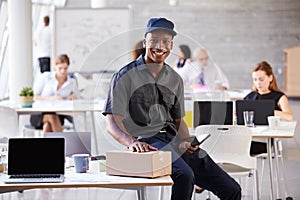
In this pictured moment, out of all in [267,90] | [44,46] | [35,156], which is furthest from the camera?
[44,46]

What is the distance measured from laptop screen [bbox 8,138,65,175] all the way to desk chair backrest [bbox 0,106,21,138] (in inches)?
112

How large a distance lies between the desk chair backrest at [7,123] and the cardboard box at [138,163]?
117 inches

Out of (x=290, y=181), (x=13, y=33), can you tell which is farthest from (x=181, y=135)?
(x=13, y=33)

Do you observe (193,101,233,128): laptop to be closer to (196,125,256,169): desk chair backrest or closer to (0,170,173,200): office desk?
(196,125,256,169): desk chair backrest

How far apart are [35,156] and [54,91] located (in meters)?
4.63

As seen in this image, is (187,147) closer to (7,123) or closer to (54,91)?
(7,123)

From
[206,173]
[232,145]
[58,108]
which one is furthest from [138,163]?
[58,108]

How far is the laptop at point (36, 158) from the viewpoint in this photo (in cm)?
324

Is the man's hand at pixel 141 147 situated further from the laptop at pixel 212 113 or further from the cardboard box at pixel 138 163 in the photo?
the laptop at pixel 212 113

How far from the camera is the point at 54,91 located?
25.7ft

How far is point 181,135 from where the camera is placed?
378 cm

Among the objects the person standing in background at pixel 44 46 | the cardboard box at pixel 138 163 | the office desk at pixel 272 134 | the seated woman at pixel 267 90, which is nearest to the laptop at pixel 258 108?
the office desk at pixel 272 134

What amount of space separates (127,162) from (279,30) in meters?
12.6

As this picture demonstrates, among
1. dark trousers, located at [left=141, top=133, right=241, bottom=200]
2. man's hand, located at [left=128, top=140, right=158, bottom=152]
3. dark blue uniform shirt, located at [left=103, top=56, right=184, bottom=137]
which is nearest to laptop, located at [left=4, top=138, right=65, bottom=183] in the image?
man's hand, located at [left=128, top=140, right=158, bottom=152]
